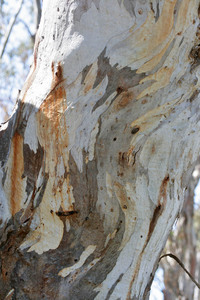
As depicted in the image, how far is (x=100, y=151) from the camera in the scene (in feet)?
3.45

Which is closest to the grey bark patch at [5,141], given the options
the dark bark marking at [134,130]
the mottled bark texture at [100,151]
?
the mottled bark texture at [100,151]

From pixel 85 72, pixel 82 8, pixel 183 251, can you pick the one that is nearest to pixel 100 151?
pixel 85 72

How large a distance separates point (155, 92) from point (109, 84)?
0.13 metres

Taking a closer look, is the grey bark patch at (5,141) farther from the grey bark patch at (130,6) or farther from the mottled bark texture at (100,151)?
the grey bark patch at (130,6)

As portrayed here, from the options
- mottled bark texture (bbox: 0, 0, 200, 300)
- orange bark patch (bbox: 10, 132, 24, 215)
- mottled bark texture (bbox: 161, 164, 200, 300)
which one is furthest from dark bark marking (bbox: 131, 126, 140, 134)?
mottled bark texture (bbox: 161, 164, 200, 300)

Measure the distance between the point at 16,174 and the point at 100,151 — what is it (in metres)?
0.23

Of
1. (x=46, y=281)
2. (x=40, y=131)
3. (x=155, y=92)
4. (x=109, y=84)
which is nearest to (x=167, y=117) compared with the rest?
(x=155, y=92)

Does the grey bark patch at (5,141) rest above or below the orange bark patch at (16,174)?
above

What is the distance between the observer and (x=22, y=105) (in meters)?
1.11

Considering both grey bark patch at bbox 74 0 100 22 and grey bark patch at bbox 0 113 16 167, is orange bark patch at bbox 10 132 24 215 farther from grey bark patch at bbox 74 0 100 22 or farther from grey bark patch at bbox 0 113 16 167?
grey bark patch at bbox 74 0 100 22

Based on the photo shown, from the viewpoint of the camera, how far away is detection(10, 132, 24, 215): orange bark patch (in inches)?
41.4

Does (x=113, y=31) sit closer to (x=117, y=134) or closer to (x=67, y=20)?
(x=67, y=20)

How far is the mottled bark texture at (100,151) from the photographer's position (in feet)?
3.38

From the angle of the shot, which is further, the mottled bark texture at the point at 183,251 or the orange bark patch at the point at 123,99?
the mottled bark texture at the point at 183,251
